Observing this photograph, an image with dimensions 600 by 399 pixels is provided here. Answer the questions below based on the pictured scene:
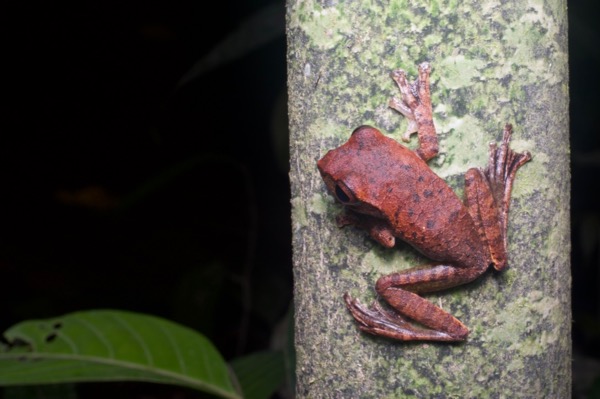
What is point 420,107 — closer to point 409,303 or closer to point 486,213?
point 486,213

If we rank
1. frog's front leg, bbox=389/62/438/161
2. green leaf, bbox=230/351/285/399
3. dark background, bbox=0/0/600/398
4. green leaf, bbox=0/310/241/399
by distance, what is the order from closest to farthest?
1. frog's front leg, bbox=389/62/438/161
2. green leaf, bbox=0/310/241/399
3. green leaf, bbox=230/351/285/399
4. dark background, bbox=0/0/600/398

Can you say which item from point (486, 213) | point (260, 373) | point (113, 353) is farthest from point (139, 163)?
point (486, 213)

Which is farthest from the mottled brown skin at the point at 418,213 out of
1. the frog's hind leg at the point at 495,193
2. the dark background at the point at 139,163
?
the dark background at the point at 139,163

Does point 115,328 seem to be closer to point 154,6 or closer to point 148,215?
point 148,215

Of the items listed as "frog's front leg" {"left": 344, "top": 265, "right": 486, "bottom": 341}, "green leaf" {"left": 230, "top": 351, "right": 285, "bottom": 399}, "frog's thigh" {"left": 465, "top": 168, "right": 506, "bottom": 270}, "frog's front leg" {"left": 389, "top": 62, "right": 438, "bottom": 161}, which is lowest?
"green leaf" {"left": 230, "top": 351, "right": 285, "bottom": 399}

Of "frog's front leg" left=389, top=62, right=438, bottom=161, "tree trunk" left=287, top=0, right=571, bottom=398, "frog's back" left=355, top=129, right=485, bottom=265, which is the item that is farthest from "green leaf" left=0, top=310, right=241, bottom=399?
"frog's front leg" left=389, top=62, right=438, bottom=161

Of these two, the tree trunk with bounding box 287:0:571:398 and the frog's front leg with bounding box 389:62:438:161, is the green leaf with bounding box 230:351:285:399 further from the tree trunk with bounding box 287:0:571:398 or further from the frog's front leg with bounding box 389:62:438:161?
the frog's front leg with bounding box 389:62:438:161
